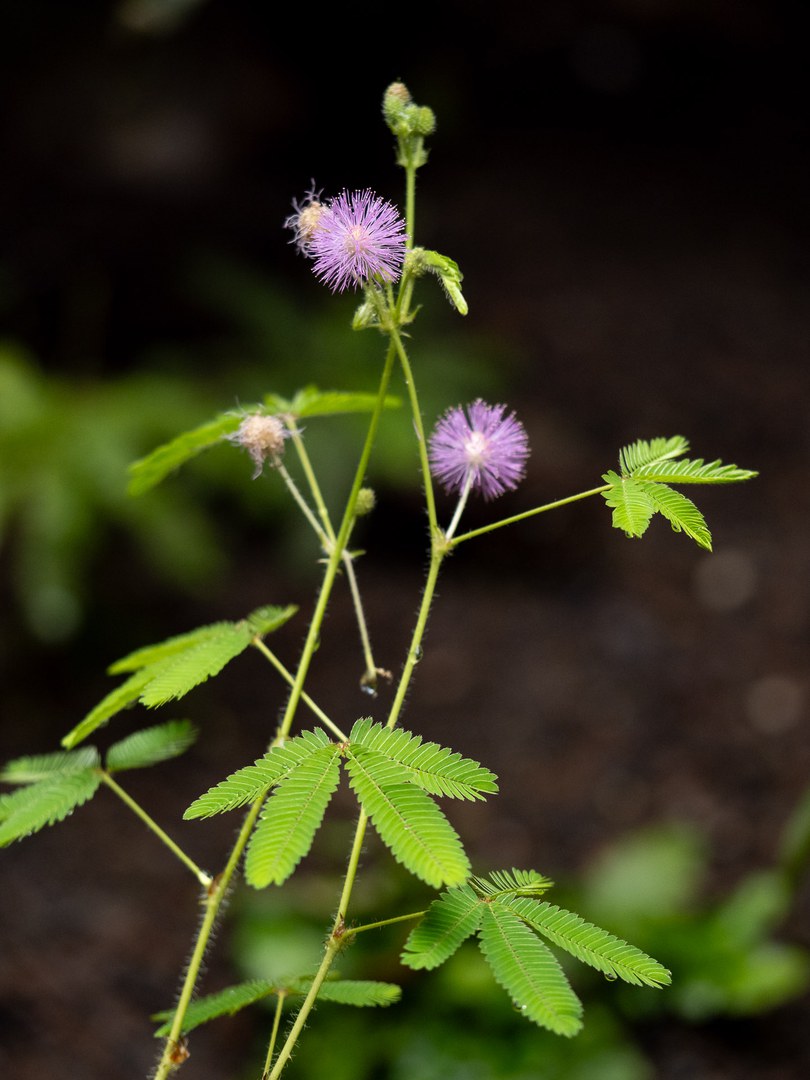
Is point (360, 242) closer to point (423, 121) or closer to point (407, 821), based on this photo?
point (423, 121)

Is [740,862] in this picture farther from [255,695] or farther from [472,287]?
A: [472,287]

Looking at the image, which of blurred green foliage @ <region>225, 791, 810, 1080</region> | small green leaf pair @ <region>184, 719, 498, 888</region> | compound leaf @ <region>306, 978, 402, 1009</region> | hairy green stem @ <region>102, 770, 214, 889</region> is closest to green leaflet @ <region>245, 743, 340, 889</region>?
small green leaf pair @ <region>184, 719, 498, 888</region>

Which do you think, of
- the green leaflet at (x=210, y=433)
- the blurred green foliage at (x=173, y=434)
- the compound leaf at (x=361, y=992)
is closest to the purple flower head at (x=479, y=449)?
the green leaflet at (x=210, y=433)

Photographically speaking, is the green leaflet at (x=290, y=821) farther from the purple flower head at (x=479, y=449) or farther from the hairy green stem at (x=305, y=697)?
the purple flower head at (x=479, y=449)

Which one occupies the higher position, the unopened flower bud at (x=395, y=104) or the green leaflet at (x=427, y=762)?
the unopened flower bud at (x=395, y=104)

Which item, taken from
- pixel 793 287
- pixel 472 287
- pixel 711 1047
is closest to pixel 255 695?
pixel 711 1047

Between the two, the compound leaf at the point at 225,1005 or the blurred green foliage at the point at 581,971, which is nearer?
the compound leaf at the point at 225,1005

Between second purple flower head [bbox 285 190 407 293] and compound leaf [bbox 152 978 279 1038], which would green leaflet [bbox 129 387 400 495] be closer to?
second purple flower head [bbox 285 190 407 293]

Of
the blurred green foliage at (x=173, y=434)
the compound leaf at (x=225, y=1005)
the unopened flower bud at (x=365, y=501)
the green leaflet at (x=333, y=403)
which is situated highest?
the blurred green foliage at (x=173, y=434)
